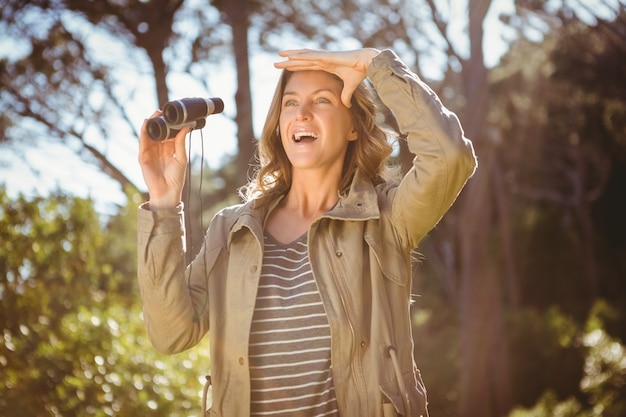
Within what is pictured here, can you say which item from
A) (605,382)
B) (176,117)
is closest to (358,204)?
(176,117)

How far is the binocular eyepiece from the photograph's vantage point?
2.59 meters

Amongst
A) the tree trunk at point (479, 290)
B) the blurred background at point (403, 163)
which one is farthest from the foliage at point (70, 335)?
the tree trunk at point (479, 290)

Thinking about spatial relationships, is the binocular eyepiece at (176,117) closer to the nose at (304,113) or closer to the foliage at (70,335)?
the nose at (304,113)

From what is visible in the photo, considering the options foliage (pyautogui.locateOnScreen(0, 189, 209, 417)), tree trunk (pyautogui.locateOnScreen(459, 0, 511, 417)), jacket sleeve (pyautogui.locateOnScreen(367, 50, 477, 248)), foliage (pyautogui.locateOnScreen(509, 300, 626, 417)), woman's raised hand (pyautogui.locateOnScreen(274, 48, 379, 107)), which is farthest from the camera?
tree trunk (pyautogui.locateOnScreen(459, 0, 511, 417))

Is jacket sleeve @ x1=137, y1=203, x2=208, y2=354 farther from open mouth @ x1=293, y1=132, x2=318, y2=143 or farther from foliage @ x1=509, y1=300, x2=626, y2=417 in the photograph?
foliage @ x1=509, y1=300, x2=626, y2=417

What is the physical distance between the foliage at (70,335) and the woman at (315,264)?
215 centimetres

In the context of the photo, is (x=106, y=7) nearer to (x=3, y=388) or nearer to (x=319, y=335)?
(x=3, y=388)

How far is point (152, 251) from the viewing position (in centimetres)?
257

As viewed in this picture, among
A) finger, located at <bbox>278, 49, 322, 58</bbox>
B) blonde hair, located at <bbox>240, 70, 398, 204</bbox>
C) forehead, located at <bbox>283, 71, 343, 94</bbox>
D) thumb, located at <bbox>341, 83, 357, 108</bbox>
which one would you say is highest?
finger, located at <bbox>278, 49, 322, 58</bbox>

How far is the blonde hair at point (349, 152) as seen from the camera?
2893 mm

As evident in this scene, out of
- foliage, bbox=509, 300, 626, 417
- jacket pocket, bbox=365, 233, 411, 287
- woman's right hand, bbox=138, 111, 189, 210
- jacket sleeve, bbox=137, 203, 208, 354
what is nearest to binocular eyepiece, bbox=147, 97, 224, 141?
woman's right hand, bbox=138, 111, 189, 210

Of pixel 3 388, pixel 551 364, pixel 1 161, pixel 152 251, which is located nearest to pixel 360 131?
pixel 152 251

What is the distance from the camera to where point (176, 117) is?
261 centimetres

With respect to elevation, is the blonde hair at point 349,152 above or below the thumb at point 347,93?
below
